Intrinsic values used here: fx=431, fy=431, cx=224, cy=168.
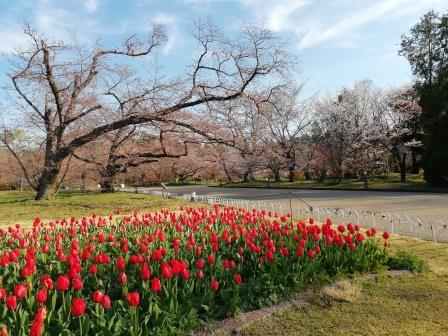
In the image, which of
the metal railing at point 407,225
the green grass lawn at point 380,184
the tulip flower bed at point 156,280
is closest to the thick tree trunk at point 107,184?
the green grass lawn at point 380,184

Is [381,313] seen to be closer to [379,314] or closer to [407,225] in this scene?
[379,314]

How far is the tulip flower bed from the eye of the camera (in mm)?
3410

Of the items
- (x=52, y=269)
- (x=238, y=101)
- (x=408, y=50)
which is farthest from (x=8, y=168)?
(x=52, y=269)

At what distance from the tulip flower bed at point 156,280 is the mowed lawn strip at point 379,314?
0.37 metres

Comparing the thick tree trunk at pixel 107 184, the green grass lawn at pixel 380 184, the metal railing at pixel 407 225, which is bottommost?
the metal railing at pixel 407 225

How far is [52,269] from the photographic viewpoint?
5.16 metres

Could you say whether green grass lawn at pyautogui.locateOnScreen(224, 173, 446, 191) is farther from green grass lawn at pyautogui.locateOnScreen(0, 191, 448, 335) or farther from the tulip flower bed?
the tulip flower bed

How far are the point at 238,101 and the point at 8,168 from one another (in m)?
38.9

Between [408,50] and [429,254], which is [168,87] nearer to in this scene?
[429,254]

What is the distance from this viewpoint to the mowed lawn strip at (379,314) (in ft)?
13.3

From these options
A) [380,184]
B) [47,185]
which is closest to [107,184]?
[47,185]

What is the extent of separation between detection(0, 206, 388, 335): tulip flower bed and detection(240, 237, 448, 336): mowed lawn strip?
37cm

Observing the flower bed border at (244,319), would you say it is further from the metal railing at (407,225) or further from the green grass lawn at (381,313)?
the metal railing at (407,225)

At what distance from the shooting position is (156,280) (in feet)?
11.7
